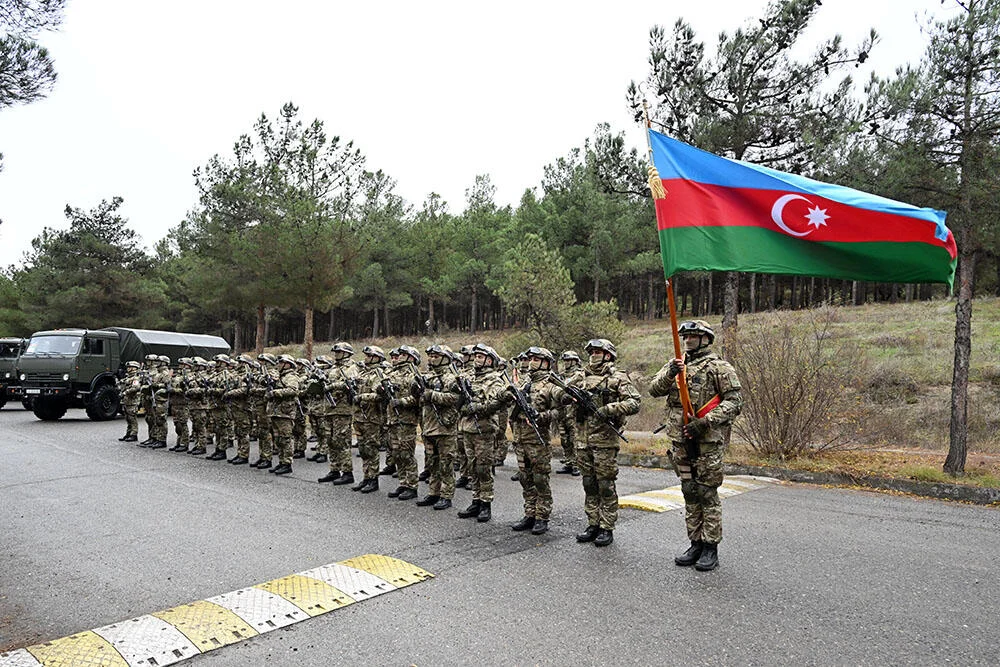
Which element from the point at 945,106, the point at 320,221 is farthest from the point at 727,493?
the point at 320,221

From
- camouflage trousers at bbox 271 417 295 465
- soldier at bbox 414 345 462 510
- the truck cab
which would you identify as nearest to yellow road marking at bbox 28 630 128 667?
soldier at bbox 414 345 462 510

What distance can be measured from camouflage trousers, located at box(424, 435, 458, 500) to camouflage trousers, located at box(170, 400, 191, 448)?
741 cm

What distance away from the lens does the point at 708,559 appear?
212 inches

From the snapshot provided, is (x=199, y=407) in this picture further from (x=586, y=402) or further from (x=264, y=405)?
(x=586, y=402)

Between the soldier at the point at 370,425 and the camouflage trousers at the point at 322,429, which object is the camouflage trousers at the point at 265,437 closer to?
the camouflage trousers at the point at 322,429

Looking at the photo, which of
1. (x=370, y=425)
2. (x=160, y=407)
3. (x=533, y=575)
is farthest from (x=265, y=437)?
(x=533, y=575)

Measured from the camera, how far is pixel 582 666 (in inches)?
146

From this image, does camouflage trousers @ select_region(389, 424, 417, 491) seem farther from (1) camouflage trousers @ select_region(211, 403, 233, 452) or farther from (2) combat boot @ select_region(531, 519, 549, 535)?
(1) camouflage trousers @ select_region(211, 403, 233, 452)

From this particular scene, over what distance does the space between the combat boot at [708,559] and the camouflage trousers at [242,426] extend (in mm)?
8515

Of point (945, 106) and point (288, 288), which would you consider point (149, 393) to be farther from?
point (945, 106)

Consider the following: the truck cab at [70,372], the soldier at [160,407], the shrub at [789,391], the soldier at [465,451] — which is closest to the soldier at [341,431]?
the soldier at [465,451]

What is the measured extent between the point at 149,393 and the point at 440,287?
1098 inches

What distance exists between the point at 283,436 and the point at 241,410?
1.85 meters

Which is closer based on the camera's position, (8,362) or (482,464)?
(482,464)
